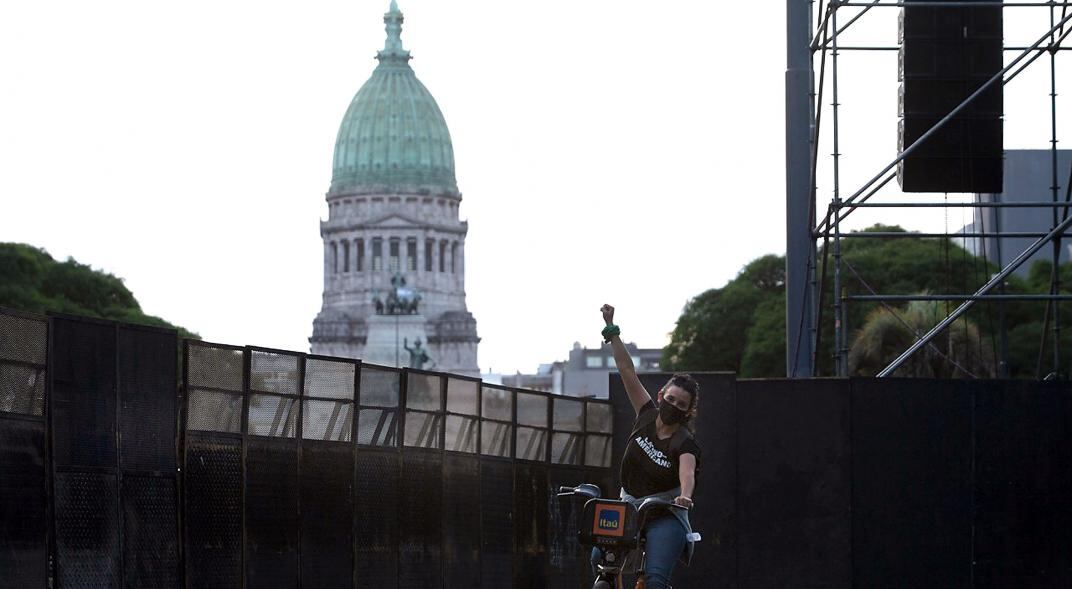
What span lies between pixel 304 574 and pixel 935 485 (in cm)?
626

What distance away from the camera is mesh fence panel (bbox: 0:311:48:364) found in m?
12.9

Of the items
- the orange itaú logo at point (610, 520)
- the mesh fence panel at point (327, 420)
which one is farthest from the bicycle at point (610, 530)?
the mesh fence panel at point (327, 420)

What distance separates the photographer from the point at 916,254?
93.6m

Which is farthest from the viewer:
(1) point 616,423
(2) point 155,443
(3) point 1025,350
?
(3) point 1025,350

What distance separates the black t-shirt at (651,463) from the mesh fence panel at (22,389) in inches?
152

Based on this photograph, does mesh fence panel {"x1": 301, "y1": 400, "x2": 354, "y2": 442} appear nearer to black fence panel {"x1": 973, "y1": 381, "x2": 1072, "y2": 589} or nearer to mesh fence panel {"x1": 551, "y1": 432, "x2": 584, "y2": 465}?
mesh fence panel {"x1": 551, "y1": 432, "x2": 584, "y2": 465}

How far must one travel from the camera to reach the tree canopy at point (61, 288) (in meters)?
93.0

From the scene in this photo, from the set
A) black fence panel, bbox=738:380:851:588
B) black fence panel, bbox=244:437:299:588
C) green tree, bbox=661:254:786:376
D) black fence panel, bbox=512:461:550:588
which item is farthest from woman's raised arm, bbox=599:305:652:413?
green tree, bbox=661:254:786:376

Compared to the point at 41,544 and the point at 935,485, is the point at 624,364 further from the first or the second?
the point at 935,485

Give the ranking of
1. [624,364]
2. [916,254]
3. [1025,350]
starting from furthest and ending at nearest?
[916,254] → [1025,350] → [624,364]

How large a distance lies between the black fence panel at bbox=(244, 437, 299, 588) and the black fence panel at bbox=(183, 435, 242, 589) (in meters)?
0.15

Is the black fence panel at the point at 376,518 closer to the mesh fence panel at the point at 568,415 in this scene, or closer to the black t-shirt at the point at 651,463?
the mesh fence panel at the point at 568,415

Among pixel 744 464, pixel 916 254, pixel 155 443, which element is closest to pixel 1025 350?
pixel 916 254

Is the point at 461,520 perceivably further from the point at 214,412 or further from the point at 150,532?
the point at 150,532
